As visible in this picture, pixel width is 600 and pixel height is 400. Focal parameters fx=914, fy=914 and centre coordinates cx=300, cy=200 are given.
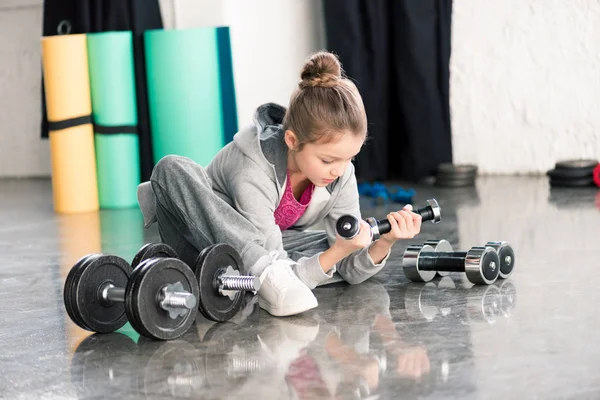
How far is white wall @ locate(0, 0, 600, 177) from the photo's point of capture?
394 centimetres

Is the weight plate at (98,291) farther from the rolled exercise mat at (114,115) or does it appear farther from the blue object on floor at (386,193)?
the rolled exercise mat at (114,115)

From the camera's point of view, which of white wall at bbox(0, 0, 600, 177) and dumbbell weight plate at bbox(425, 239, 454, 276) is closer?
dumbbell weight plate at bbox(425, 239, 454, 276)

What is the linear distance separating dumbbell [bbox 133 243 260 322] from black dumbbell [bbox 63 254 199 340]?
0.05m

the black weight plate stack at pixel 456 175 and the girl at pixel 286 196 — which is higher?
the girl at pixel 286 196

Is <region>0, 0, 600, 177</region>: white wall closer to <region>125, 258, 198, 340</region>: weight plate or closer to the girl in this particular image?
the girl

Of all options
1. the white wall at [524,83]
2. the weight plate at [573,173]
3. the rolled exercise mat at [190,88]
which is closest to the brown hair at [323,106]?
the rolled exercise mat at [190,88]

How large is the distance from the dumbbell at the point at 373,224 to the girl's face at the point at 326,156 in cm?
13

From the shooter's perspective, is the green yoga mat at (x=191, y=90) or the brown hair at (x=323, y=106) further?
the green yoga mat at (x=191, y=90)

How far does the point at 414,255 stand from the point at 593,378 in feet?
2.62

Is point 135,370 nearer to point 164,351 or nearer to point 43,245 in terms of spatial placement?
point 164,351

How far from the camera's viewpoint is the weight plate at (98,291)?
5.88 ft

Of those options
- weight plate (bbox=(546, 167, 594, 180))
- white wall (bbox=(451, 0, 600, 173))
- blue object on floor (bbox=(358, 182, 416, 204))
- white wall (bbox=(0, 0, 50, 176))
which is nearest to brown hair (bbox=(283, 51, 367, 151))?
blue object on floor (bbox=(358, 182, 416, 204))

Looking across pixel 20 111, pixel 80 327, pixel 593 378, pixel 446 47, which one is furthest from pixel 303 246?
pixel 20 111

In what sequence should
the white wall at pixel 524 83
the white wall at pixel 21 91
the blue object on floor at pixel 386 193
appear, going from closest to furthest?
the blue object on floor at pixel 386 193 < the white wall at pixel 524 83 < the white wall at pixel 21 91
